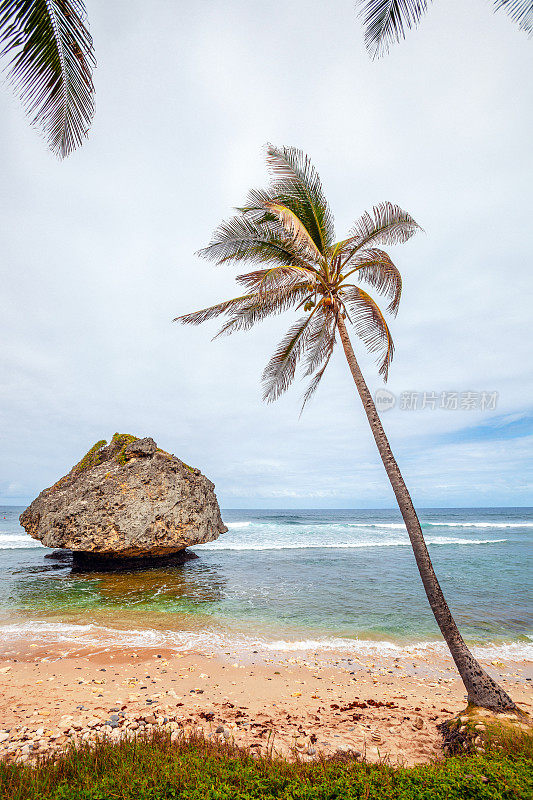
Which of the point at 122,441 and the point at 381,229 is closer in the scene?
the point at 381,229

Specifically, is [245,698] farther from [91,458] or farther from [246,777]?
[91,458]

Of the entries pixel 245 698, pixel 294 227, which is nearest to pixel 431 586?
pixel 245 698

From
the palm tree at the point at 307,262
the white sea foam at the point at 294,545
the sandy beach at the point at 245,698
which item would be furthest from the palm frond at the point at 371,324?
the white sea foam at the point at 294,545

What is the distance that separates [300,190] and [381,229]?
1872 millimetres

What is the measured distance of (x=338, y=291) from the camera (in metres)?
7.87

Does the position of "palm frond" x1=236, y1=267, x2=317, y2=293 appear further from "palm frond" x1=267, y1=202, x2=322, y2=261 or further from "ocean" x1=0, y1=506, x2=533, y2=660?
"ocean" x1=0, y1=506, x2=533, y2=660

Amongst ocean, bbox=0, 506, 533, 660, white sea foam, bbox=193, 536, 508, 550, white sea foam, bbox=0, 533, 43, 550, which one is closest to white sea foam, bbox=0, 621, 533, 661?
ocean, bbox=0, 506, 533, 660

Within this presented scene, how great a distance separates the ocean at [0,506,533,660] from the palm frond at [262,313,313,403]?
6.28 meters

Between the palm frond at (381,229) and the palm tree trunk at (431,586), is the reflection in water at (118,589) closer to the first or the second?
the palm tree trunk at (431,586)

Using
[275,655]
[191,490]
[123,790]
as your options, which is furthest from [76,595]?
[123,790]

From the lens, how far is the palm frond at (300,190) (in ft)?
25.8

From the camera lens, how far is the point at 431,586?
5.76 m

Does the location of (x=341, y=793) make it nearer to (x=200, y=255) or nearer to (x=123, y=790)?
(x=123, y=790)

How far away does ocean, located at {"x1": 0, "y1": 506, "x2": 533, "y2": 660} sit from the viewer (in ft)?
31.3
